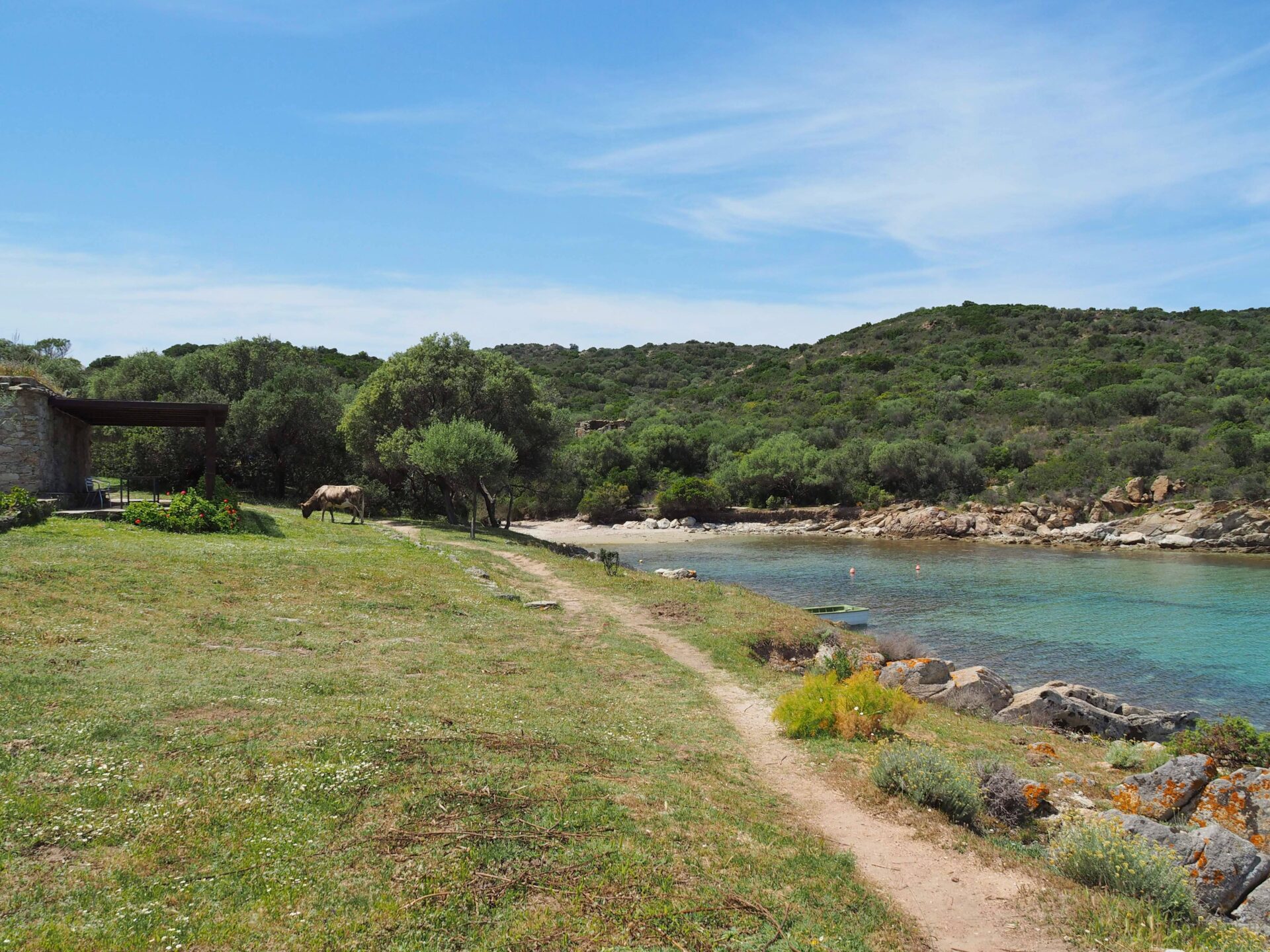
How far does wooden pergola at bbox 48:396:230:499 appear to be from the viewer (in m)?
22.9

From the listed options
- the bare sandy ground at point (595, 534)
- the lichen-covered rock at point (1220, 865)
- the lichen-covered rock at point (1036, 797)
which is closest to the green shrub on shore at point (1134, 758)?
the lichen-covered rock at point (1036, 797)

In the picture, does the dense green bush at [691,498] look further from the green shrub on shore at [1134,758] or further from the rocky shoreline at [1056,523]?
the green shrub on shore at [1134,758]

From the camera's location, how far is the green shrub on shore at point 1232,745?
11.9 m

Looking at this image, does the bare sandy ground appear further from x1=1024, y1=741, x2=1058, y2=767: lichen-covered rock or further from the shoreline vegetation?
x1=1024, y1=741, x2=1058, y2=767: lichen-covered rock

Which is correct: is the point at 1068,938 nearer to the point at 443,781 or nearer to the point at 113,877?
the point at 443,781

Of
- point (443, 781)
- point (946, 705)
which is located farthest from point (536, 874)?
point (946, 705)

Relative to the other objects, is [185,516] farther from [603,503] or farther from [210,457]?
[603,503]

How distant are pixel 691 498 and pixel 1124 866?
57.7 metres

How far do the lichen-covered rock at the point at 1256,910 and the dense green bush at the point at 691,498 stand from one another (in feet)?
188

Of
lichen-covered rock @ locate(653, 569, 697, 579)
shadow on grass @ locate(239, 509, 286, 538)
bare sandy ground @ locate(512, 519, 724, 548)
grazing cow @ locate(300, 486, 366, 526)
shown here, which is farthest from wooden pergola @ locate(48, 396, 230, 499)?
bare sandy ground @ locate(512, 519, 724, 548)

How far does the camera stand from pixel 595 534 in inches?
2238

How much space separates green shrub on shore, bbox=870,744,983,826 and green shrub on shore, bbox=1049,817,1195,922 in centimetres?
92

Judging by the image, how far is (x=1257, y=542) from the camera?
42.9m

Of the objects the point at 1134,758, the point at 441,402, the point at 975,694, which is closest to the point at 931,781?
the point at 1134,758
